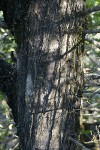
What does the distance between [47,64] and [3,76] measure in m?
0.64

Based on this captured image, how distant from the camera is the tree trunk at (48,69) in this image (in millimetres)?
2660

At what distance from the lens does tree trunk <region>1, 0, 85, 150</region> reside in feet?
8.73

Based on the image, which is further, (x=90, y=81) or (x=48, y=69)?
(x=90, y=81)

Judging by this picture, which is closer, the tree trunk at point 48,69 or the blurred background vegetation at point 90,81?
the tree trunk at point 48,69

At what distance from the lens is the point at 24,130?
112 inches

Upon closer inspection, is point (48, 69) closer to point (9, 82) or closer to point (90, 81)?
point (9, 82)

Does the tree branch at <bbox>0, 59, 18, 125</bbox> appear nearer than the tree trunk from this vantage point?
No

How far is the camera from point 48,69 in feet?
8.89

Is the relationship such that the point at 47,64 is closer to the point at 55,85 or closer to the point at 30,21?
the point at 55,85

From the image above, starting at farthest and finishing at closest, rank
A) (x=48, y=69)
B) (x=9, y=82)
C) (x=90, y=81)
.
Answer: (x=90, y=81), (x=9, y=82), (x=48, y=69)

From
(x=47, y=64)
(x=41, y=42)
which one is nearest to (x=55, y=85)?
(x=47, y=64)

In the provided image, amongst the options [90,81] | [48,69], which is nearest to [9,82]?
[48,69]

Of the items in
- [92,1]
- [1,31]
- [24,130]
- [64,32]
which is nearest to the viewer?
[64,32]

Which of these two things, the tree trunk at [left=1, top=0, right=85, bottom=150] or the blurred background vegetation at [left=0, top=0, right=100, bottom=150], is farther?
the blurred background vegetation at [left=0, top=0, right=100, bottom=150]
